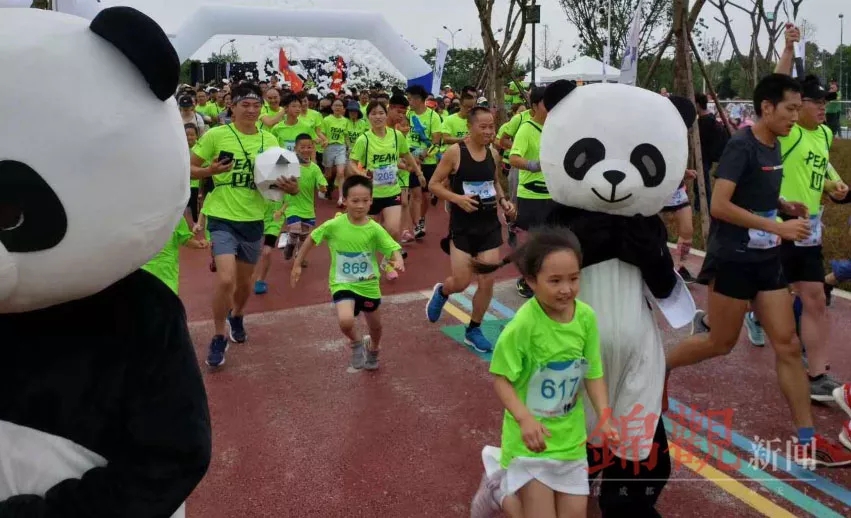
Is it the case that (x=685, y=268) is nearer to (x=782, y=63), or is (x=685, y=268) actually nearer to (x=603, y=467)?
(x=782, y=63)

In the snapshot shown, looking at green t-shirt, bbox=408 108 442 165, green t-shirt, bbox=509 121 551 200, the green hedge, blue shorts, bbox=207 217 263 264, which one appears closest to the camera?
blue shorts, bbox=207 217 263 264

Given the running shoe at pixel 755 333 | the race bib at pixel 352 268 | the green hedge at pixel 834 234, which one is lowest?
the green hedge at pixel 834 234

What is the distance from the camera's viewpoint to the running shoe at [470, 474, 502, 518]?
2.96 m

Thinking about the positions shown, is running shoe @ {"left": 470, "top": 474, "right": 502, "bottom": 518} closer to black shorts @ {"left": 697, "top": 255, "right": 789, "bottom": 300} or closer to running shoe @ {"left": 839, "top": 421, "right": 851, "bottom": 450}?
black shorts @ {"left": 697, "top": 255, "right": 789, "bottom": 300}

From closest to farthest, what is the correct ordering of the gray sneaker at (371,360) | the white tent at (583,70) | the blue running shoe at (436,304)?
the gray sneaker at (371,360) < the blue running shoe at (436,304) < the white tent at (583,70)

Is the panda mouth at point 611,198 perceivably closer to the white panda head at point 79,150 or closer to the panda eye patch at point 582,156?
the panda eye patch at point 582,156

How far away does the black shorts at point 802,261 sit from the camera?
15.2ft

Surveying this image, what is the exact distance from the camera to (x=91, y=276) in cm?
163

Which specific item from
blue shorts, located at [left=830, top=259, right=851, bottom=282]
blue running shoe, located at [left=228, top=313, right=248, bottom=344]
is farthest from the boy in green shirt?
blue shorts, located at [left=830, top=259, right=851, bottom=282]

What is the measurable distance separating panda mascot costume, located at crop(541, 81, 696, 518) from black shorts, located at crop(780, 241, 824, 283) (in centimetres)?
181

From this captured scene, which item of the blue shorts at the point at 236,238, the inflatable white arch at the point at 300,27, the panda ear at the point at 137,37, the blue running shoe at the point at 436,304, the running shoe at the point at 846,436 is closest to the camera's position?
the panda ear at the point at 137,37

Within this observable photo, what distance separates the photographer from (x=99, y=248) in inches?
63.4

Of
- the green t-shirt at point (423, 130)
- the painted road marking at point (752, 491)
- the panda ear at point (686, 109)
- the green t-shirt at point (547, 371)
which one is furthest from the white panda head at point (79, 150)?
the green t-shirt at point (423, 130)

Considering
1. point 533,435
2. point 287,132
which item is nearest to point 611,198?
point 533,435
